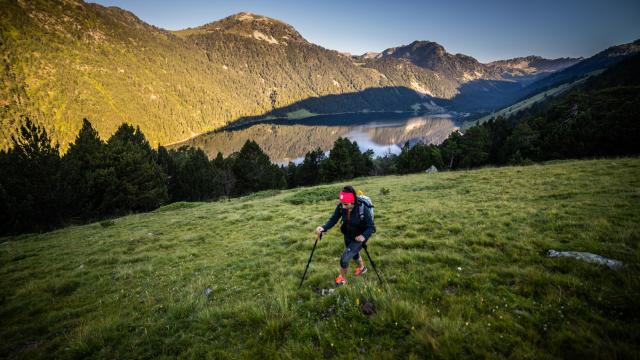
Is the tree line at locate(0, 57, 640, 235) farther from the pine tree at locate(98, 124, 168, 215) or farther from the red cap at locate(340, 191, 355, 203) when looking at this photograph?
the red cap at locate(340, 191, 355, 203)

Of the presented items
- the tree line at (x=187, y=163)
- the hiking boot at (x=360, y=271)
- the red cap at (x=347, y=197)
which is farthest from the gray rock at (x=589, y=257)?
the tree line at (x=187, y=163)

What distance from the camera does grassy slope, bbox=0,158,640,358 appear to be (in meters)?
4.32

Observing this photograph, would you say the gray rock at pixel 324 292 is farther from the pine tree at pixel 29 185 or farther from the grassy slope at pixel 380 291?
the pine tree at pixel 29 185

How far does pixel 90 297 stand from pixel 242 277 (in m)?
5.37

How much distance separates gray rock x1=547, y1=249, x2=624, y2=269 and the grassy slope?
24cm

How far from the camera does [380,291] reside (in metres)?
5.77

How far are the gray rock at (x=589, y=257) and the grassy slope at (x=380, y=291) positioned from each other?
0.78 feet

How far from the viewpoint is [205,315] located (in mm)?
6191

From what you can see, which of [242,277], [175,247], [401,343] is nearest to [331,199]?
[175,247]

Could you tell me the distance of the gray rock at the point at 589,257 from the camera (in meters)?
5.55

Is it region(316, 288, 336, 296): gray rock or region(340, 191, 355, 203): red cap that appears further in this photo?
region(340, 191, 355, 203): red cap

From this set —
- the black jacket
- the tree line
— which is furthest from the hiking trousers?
the tree line

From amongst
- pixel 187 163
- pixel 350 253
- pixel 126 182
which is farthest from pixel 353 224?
pixel 187 163

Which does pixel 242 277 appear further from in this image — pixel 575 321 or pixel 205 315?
pixel 575 321
